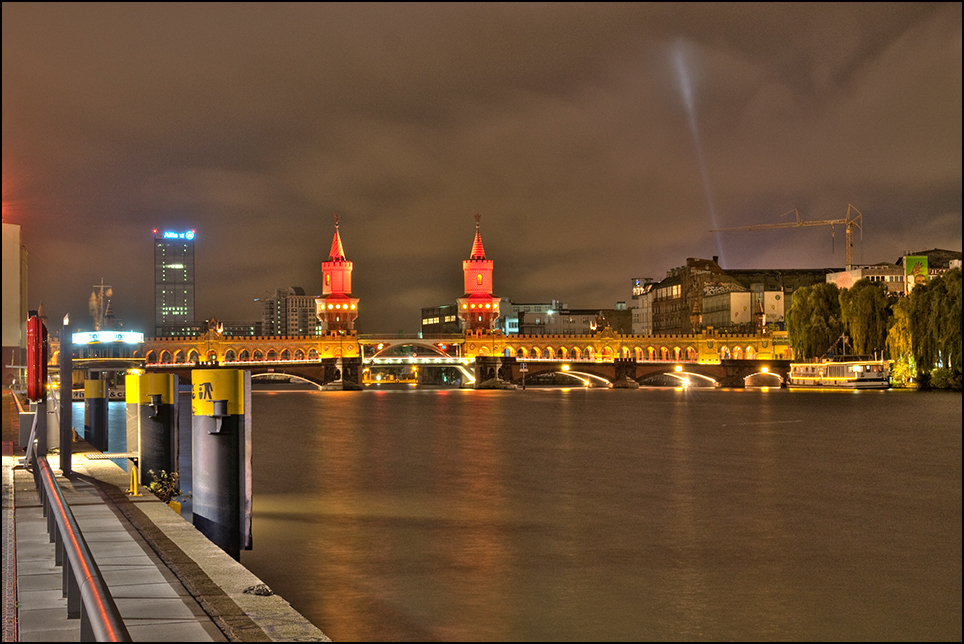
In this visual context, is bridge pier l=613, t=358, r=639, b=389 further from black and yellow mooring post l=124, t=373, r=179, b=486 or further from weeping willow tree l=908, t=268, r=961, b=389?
black and yellow mooring post l=124, t=373, r=179, b=486

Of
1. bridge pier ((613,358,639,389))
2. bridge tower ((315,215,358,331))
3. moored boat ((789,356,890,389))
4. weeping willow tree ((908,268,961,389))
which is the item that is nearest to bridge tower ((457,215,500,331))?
bridge tower ((315,215,358,331))

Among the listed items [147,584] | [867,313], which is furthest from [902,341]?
[147,584]

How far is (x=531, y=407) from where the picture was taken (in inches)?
3068

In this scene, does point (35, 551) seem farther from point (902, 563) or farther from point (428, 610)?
point (902, 563)

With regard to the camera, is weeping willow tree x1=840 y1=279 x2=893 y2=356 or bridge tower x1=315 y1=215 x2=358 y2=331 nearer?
weeping willow tree x1=840 y1=279 x2=893 y2=356

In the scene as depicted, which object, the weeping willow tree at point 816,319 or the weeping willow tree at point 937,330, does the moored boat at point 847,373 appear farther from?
the weeping willow tree at point 937,330

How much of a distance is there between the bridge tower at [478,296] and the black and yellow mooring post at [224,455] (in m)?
136

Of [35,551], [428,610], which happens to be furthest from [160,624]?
[428,610]

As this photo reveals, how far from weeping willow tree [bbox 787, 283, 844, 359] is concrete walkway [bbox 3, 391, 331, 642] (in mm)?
76117

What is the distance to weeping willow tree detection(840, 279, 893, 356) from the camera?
243 ft

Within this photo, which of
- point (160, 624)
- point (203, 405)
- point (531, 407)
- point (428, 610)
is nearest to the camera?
point (160, 624)

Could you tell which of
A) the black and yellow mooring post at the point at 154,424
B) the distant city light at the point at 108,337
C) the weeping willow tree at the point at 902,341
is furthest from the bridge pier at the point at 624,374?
the black and yellow mooring post at the point at 154,424

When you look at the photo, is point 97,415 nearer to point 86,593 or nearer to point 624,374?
point 86,593

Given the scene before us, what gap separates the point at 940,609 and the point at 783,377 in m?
113
